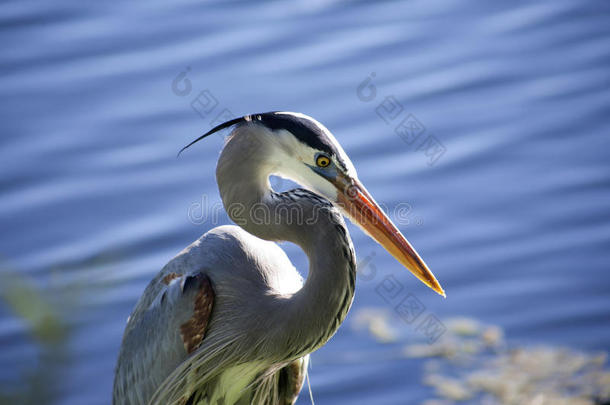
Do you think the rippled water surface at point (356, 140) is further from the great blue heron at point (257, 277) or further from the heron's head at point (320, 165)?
the heron's head at point (320, 165)

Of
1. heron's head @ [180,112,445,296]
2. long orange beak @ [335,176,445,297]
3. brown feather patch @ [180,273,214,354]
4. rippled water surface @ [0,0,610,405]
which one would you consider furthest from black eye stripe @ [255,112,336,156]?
rippled water surface @ [0,0,610,405]

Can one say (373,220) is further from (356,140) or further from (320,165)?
(356,140)

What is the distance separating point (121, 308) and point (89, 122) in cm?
171

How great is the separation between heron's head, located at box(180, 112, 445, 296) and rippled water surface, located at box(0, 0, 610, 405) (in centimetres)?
152

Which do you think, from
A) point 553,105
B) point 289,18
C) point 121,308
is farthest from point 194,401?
point 289,18

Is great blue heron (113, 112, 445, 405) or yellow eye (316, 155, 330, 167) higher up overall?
yellow eye (316, 155, 330, 167)

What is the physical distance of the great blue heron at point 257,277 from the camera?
2326mm

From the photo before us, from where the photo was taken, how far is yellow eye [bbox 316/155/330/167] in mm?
2322

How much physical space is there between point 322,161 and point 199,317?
701 mm

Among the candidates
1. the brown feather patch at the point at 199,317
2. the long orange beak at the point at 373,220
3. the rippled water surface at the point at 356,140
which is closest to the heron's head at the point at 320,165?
the long orange beak at the point at 373,220

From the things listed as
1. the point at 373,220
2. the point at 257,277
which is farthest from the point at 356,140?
the point at 373,220

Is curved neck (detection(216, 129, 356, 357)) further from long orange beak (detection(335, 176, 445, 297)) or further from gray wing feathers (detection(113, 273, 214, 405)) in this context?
gray wing feathers (detection(113, 273, 214, 405))

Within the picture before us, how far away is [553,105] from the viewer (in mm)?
5367

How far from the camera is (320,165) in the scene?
2340 mm
